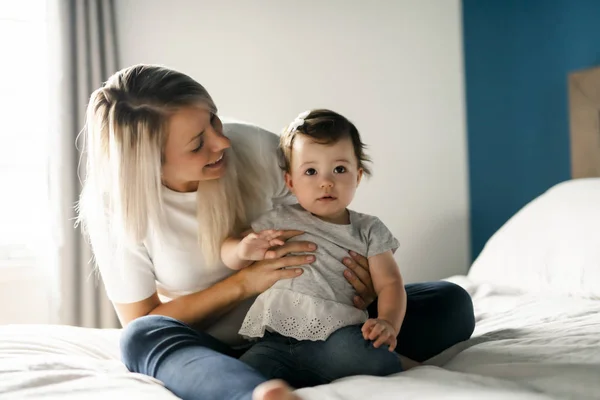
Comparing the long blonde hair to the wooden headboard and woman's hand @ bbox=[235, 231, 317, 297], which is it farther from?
the wooden headboard

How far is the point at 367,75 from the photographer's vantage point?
3.08m

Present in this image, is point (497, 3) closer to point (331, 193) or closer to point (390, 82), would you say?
point (390, 82)

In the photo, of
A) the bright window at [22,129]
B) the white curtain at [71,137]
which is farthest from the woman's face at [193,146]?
the bright window at [22,129]

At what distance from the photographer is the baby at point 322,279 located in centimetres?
117

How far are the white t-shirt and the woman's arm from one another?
3 centimetres

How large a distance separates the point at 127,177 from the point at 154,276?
0.25 metres

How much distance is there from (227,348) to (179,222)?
325 mm

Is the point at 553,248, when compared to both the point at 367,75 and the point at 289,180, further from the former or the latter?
the point at 367,75

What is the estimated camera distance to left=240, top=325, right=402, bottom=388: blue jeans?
3.76 ft

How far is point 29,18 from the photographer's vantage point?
2713 millimetres

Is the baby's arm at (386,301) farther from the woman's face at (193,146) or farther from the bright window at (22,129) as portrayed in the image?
the bright window at (22,129)

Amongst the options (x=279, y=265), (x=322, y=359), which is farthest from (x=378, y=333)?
(x=279, y=265)

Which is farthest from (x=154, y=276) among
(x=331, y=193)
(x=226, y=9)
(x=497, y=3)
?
(x=497, y=3)

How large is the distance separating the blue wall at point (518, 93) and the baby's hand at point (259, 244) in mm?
1822
